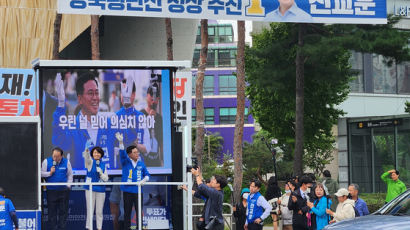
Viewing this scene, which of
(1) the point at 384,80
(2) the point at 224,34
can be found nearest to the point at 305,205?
(1) the point at 384,80

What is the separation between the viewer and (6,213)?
12.5 meters

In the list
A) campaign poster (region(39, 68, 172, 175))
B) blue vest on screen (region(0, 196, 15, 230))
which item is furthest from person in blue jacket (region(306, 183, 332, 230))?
blue vest on screen (region(0, 196, 15, 230))

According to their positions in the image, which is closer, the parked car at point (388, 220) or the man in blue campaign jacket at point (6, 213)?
the parked car at point (388, 220)

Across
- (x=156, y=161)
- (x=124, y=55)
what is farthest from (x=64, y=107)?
(x=124, y=55)

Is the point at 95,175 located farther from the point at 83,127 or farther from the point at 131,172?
the point at 83,127

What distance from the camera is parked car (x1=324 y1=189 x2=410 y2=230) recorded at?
10.1m

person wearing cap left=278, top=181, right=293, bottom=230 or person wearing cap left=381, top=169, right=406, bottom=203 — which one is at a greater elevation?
person wearing cap left=381, top=169, right=406, bottom=203

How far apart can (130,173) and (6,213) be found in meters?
1.92

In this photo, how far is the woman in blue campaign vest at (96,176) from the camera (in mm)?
13164

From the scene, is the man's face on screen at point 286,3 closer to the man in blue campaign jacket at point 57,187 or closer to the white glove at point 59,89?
the white glove at point 59,89

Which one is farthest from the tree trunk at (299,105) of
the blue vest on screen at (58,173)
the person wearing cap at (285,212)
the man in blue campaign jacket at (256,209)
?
the blue vest on screen at (58,173)

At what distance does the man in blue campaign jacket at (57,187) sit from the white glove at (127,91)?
1.23 meters

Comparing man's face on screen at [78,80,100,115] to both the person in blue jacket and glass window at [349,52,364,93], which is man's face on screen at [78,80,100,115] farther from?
glass window at [349,52,364,93]

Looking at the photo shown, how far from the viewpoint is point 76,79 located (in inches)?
529
